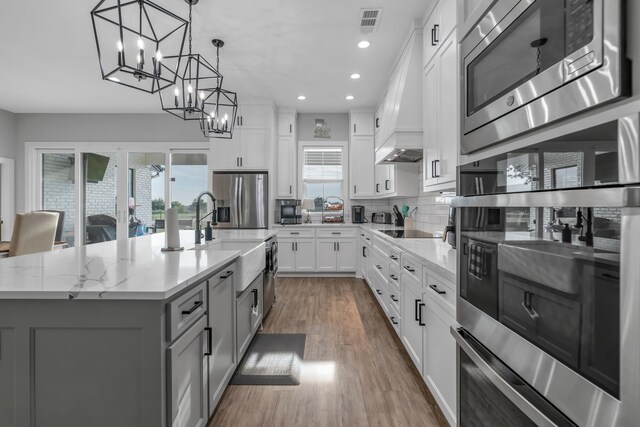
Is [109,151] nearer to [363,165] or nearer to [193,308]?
[363,165]

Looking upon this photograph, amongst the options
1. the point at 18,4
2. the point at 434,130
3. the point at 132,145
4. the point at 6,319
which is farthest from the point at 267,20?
the point at 132,145

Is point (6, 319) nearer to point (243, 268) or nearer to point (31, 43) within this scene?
point (243, 268)

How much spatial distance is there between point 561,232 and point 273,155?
4922mm

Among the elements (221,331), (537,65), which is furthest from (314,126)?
(537,65)

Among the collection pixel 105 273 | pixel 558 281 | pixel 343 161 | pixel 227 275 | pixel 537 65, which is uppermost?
pixel 343 161

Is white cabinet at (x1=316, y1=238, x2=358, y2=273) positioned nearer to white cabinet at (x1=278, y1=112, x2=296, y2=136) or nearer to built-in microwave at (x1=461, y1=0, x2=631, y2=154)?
white cabinet at (x1=278, y1=112, x2=296, y2=136)

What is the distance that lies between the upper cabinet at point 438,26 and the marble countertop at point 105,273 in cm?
211

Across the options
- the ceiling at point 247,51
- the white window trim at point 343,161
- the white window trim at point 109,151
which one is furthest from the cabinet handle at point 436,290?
the white window trim at point 109,151

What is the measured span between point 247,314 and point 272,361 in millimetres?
398

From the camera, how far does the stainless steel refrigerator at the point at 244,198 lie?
5160 millimetres


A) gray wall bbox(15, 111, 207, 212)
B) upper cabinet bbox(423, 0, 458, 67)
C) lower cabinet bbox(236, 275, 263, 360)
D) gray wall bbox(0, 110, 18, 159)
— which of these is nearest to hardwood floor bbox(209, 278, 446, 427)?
lower cabinet bbox(236, 275, 263, 360)

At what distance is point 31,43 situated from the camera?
11.4 feet

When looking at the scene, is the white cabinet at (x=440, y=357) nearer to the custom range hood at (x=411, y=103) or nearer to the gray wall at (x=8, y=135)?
the custom range hood at (x=411, y=103)

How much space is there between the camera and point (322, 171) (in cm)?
591
